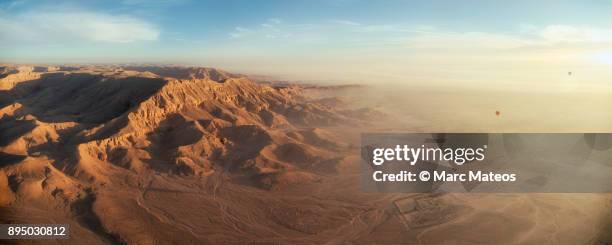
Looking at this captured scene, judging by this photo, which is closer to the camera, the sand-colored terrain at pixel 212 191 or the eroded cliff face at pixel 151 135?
the sand-colored terrain at pixel 212 191

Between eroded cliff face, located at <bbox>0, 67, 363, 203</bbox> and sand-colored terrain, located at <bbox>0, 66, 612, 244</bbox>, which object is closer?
sand-colored terrain, located at <bbox>0, 66, 612, 244</bbox>

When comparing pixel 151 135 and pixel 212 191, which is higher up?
pixel 151 135

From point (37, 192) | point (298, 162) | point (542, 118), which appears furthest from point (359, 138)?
point (37, 192)

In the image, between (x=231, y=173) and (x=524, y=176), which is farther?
(x=231, y=173)

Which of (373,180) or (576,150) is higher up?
(576,150)

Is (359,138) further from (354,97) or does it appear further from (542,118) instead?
(354,97)

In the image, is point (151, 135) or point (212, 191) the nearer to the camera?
point (212, 191)

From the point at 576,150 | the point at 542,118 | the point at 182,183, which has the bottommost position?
the point at 182,183

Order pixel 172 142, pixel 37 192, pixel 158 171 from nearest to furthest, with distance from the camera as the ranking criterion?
pixel 37 192, pixel 158 171, pixel 172 142
